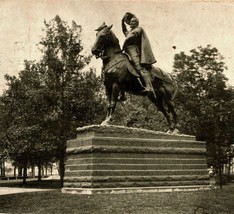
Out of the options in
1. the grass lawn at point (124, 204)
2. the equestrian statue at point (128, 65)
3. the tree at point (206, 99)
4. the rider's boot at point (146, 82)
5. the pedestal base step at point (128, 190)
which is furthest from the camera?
the tree at point (206, 99)

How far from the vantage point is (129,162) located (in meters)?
14.2

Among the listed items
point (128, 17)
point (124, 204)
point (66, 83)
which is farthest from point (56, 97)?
point (124, 204)

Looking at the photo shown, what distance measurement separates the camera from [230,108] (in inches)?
1411

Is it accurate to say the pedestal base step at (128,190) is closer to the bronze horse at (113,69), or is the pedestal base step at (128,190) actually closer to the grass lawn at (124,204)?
the grass lawn at (124,204)

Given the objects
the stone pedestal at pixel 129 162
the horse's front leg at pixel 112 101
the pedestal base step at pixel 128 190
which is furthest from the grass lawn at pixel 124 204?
the horse's front leg at pixel 112 101

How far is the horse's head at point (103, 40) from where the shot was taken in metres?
14.3

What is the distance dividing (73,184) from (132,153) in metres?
2.08

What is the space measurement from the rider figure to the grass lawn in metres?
4.14

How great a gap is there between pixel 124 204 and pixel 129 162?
3322mm

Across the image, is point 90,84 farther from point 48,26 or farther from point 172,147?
point 172,147

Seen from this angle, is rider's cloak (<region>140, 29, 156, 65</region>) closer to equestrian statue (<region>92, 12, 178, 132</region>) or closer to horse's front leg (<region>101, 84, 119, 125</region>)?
equestrian statue (<region>92, 12, 178, 132</region>)

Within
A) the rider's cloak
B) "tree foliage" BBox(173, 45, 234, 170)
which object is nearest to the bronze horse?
the rider's cloak

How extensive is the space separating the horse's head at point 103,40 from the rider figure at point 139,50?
700mm

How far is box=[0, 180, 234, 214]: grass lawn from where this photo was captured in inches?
414
